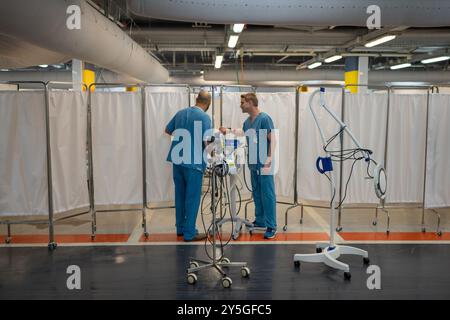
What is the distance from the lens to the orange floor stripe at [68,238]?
4.57m

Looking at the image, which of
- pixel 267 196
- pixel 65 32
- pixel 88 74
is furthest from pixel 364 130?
pixel 88 74

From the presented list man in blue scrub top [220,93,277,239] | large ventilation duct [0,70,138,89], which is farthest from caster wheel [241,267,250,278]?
large ventilation duct [0,70,138,89]

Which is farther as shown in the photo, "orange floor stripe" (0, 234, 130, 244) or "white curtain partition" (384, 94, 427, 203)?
"white curtain partition" (384, 94, 427, 203)

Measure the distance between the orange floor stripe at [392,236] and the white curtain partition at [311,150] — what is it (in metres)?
0.54

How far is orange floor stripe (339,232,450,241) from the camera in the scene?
462 cm

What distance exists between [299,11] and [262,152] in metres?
1.61

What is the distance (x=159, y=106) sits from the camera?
4758 mm

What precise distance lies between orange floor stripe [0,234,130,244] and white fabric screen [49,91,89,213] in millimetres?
376

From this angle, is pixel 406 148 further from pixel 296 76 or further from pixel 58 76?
pixel 58 76

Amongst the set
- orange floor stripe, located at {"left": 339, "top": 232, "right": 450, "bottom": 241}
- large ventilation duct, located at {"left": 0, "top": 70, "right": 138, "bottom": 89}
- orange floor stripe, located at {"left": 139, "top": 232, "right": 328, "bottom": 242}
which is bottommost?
orange floor stripe, located at {"left": 139, "top": 232, "right": 328, "bottom": 242}

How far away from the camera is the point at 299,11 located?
4.44 metres

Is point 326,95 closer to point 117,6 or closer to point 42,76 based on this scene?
point 117,6

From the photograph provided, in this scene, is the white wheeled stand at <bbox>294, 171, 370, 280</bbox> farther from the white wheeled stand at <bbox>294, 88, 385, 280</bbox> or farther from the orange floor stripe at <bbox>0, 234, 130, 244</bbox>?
the orange floor stripe at <bbox>0, 234, 130, 244</bbox>

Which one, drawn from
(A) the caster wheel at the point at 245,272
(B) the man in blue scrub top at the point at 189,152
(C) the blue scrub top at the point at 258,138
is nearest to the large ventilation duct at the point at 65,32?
(B) the man in blue scrub top at the point at 189,152
